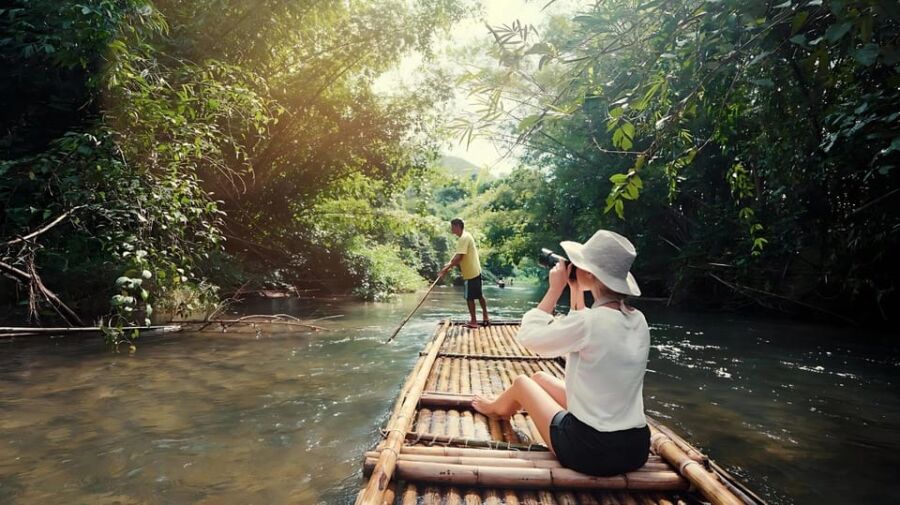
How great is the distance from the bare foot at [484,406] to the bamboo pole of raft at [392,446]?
0.37m

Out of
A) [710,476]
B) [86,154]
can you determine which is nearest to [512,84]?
[710,476]

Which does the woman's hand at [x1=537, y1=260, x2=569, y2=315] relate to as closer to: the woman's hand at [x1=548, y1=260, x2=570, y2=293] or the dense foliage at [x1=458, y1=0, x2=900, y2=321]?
the woman's hand at [x1=548, y1=260, x2=570, y2=293]

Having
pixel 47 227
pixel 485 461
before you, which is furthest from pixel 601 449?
pixel 47 227

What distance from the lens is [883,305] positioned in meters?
8.99

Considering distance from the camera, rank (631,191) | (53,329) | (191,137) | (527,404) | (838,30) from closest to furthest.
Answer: (838,30), (631,191), (527,404), (53,329), (191,137)

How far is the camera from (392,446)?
91.4 inches

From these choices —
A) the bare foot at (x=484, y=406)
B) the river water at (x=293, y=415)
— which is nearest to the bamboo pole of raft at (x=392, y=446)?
the bare foot at (x=484, y=406)

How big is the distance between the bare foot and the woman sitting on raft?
0.76 m

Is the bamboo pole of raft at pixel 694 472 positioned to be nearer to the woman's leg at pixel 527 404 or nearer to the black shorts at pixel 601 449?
the black shorts at pixel 601 449

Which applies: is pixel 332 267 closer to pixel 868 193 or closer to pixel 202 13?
pixel 202 13

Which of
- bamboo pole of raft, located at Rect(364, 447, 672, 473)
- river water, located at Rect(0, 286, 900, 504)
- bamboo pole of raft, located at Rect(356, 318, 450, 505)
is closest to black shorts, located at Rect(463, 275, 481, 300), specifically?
river water, located at Rect(0, 286, 900, 504)

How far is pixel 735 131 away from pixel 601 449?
791cm

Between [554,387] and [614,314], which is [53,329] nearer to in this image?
[554,387]

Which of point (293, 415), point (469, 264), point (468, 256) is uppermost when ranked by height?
point (468, 256)
